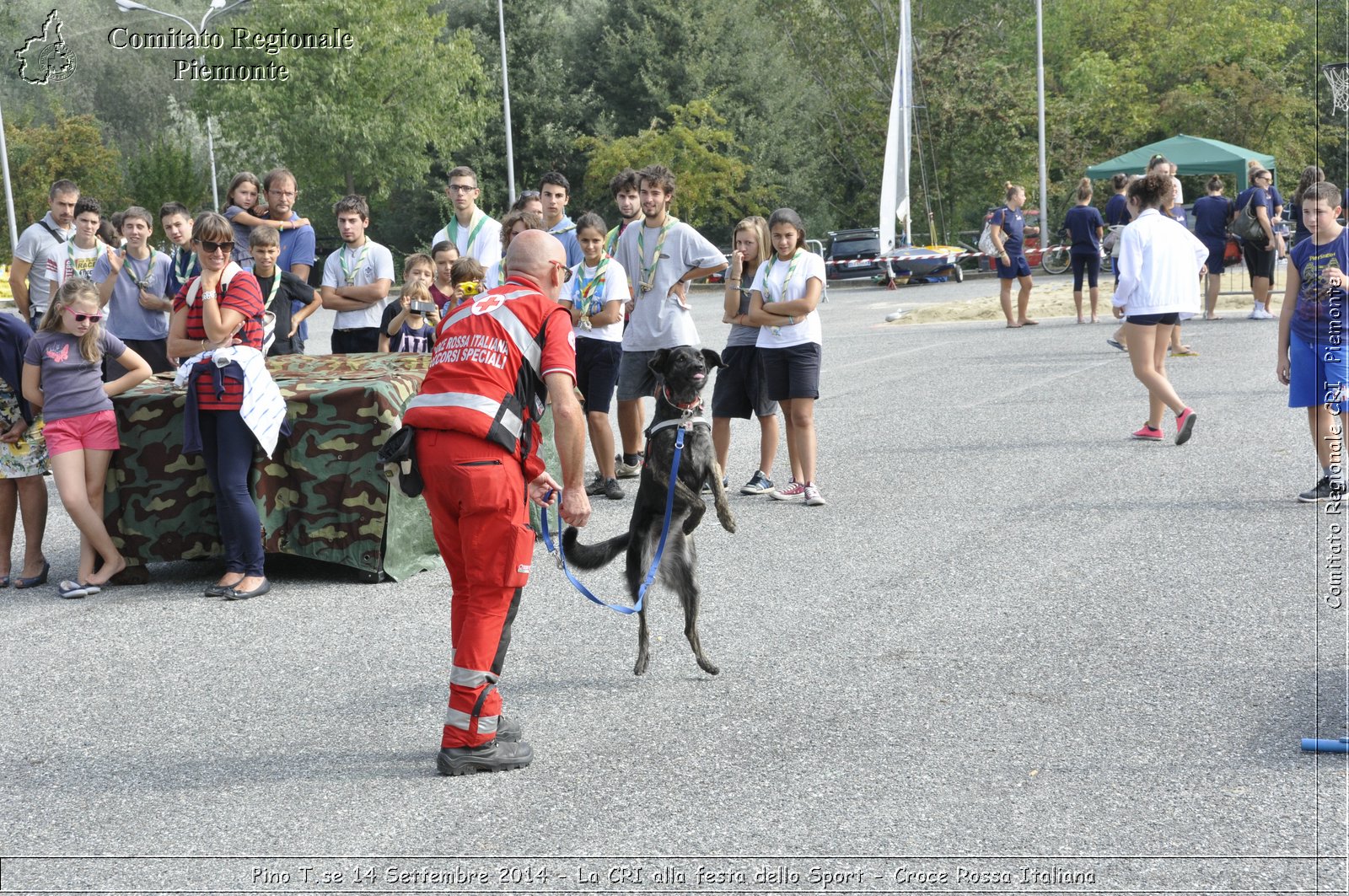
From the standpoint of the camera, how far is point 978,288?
3106 cm

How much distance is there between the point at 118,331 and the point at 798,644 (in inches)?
266

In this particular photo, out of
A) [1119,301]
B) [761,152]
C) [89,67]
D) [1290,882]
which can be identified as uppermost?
[89,67]

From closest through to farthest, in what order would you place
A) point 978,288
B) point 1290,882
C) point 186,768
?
1. point 1290,882
2. point 186,768
3. point 978,288

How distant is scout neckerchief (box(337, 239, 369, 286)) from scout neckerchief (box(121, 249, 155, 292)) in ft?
5.26

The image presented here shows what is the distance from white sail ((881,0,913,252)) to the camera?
32.3 metres

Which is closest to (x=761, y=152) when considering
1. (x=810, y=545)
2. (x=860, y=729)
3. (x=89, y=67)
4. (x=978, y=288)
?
(x=978, y=288)

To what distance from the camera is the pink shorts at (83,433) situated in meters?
7.34

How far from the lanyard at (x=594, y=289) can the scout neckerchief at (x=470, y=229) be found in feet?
3.96

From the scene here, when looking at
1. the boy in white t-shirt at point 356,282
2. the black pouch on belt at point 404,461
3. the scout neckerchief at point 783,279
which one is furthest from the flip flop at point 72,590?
the scout neckerchief at point 783,279

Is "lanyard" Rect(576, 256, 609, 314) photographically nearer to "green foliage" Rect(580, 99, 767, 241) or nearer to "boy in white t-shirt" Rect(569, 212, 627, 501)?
"boy in white t-shirt" Rect(569, 212, 627, 501)

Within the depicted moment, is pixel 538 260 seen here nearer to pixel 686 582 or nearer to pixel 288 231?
pixel 686 582

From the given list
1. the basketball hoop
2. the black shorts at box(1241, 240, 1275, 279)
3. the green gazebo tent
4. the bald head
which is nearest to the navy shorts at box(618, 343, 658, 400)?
the bald head

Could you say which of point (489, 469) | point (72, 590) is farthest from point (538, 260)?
point (72, 590)

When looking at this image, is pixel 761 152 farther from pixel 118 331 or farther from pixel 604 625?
pixel 604 625
